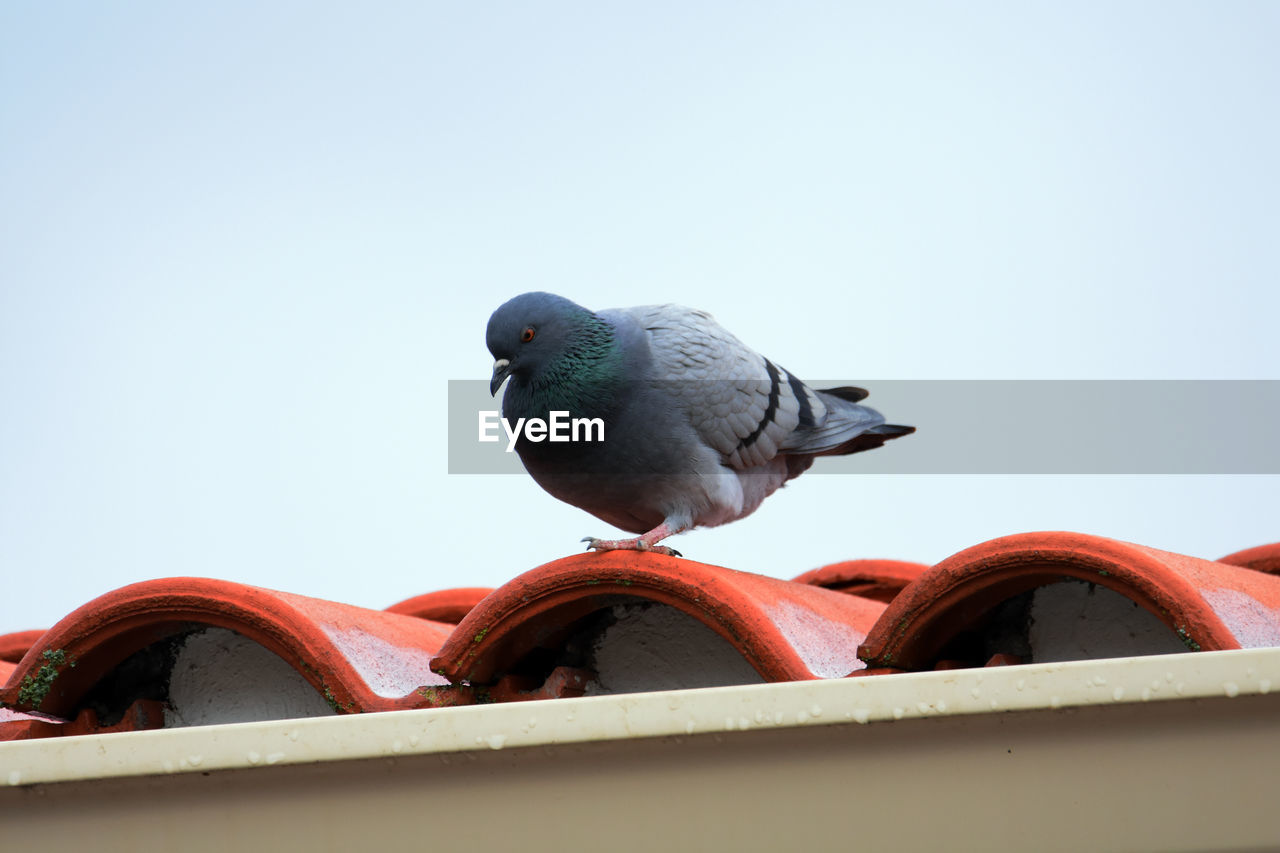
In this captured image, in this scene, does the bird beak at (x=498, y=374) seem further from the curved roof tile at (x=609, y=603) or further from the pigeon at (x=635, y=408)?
the curved roof tile at (x=609, y=603)

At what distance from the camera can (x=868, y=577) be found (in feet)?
11.7

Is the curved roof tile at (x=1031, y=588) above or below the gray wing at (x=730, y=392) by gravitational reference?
below

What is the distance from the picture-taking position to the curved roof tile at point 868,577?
3559 millimetres

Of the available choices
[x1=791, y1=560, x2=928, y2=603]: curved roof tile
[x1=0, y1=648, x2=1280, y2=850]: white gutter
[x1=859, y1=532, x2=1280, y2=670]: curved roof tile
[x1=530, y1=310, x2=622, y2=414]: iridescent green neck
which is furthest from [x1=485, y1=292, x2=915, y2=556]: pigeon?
[x1=0, y1=648, x2=1280, y2=850]: white gutter

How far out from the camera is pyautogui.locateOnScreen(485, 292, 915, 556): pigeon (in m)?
2.93

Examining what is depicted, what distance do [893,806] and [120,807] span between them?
42.0 inches

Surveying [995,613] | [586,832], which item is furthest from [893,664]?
[586,832]

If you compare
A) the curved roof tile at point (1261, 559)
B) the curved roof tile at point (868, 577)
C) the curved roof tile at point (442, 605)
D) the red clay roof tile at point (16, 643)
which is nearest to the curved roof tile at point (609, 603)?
the curved roof tile at point (868, 577)

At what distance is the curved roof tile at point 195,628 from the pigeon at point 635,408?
1.93ft

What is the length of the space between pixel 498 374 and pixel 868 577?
1.21m

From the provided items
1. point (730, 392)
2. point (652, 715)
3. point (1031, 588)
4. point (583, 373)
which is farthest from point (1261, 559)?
point (652, 715)

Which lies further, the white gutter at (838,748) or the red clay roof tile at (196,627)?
the red clay roof tile at (196,627)

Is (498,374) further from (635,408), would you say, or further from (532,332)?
(635,408)

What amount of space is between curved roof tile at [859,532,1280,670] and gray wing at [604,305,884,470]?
86cm
